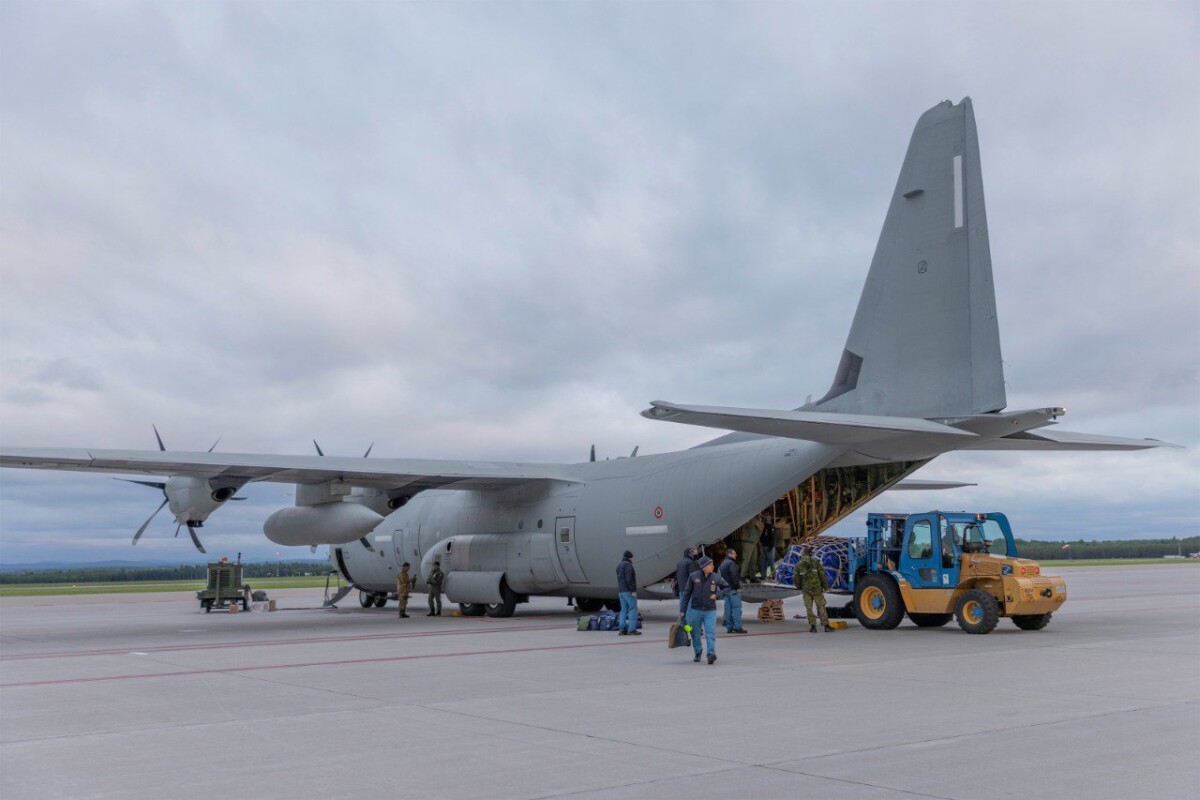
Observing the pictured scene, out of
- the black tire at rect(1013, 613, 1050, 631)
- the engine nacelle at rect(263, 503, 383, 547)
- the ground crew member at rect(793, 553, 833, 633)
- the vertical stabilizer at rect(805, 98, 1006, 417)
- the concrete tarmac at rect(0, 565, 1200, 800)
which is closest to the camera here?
the concrete tarmac at rect(0, 565, 1200, 800)

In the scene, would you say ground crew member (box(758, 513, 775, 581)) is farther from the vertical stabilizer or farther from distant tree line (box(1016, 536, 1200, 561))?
distant tree line (box(1016, 536, 1200, 561))

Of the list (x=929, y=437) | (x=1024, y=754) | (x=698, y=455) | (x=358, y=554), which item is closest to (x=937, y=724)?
(x=1024, y=754)

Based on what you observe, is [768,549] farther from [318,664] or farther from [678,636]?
[318,664]

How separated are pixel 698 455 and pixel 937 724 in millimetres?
11178

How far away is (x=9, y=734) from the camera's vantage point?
8688 mm

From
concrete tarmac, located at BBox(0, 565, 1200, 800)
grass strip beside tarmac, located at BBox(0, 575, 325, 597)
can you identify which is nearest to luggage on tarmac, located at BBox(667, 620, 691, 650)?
concrete tarmac, located at BBox(0, 565, 1200, 800)

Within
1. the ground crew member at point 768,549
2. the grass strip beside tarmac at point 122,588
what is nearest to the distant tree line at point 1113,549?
the grass strip beside tarmac at point 122,588

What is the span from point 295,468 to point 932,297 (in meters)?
11.7

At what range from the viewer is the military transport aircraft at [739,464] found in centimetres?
1548

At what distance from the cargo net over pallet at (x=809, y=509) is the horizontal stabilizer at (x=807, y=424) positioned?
282cm

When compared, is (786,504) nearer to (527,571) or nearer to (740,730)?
(527,571)

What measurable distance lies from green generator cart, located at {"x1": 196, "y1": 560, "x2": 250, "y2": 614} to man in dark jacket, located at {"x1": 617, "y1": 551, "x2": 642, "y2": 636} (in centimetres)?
1491

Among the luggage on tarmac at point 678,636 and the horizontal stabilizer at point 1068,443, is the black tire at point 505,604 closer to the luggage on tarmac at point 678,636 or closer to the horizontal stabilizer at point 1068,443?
the luggage on tarmac at point 678,636

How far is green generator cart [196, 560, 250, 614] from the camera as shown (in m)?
28.3
